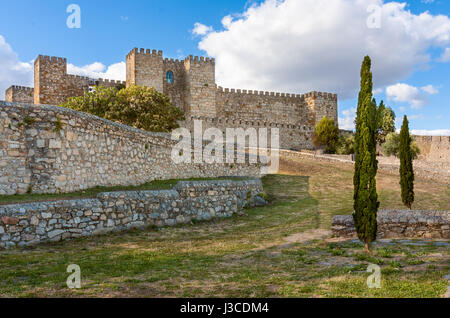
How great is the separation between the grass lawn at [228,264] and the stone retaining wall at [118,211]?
388 mm

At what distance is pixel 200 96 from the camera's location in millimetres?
43594

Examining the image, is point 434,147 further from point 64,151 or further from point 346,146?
point 64,151

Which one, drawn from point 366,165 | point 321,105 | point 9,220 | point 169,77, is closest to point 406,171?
point 366,165

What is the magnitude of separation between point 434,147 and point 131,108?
3516 centimetres

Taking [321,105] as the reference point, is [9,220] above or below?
below

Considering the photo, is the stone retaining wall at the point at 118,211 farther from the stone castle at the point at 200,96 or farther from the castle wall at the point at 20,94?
the castle wall at the point at 20,94

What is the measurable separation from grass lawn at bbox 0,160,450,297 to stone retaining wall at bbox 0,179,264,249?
0.39 metres

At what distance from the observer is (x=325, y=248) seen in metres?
8.78

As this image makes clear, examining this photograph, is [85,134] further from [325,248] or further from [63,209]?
[325,248]

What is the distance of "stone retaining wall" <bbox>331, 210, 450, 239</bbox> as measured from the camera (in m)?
9.34

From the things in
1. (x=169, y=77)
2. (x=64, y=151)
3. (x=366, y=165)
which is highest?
(x=169, y=77)

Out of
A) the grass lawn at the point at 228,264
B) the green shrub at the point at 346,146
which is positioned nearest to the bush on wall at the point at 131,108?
the grass lawn at the point at 228,264

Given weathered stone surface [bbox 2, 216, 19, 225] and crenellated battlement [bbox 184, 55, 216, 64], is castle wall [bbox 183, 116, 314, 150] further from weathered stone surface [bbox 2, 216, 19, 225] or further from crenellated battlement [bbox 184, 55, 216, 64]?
weathered stone surface [bbox 2, 216, 19, 225]
